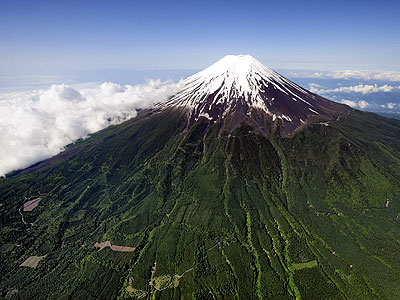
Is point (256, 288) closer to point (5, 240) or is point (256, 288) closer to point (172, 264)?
point (172, 264)

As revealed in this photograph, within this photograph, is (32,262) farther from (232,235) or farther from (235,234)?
(235,234)

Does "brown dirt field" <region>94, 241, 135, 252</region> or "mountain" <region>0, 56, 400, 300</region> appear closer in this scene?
"mountain" <region>0, 56, 400, 300</region>

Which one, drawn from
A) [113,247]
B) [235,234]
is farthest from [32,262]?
[235,234]

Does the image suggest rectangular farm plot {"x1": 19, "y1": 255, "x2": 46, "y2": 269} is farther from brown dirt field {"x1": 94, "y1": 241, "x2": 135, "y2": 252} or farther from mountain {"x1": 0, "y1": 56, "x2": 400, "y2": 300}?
brown dirt field {"x1": 94, "y1": 241, "x2": 135, "y2": 252}

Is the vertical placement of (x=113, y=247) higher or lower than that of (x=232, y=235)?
lower

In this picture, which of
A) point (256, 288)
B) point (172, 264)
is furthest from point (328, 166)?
point (172, 264)

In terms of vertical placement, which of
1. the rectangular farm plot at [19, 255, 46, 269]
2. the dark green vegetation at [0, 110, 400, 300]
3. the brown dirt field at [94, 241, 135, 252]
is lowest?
the rectangular farm plot at [19, 255, 46, 269]

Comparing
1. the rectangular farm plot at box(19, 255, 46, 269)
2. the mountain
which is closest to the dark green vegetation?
→ the mountain

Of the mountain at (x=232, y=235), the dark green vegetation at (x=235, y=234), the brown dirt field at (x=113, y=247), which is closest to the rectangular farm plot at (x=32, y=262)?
the mountain at (x=232, y=235)

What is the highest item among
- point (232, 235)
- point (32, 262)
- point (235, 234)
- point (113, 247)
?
point (235, 234)

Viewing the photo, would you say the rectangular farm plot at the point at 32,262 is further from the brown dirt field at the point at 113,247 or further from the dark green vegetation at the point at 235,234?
the brown dirt field at the point at 113,247
